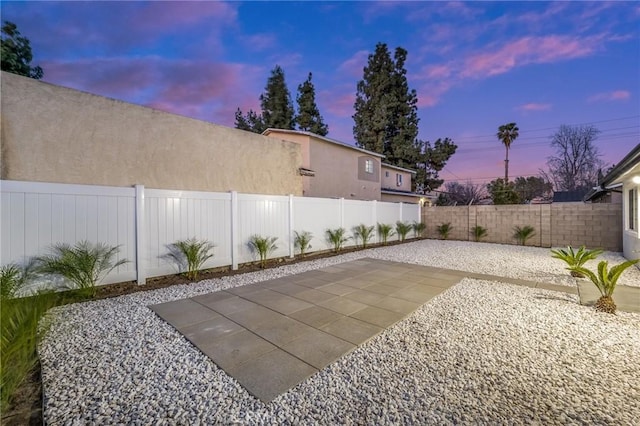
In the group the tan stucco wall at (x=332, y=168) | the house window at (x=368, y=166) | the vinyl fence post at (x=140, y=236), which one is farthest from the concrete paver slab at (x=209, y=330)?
the house window at (x=368, y=166)

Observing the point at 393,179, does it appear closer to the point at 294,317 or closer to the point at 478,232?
the point at 478,232

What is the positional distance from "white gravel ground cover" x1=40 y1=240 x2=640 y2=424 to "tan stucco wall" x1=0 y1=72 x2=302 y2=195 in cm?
354

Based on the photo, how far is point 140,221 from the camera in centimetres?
472

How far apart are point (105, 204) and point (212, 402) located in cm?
429

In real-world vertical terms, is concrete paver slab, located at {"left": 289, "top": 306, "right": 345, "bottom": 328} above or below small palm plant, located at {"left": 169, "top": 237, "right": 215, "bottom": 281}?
below

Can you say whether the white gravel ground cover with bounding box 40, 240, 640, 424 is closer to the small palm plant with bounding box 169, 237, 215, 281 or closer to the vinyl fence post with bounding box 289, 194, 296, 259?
the small palm plant with bounding box 169, 237, 215, 281

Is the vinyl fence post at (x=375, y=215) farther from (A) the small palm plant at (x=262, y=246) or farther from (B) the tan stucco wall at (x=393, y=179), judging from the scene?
(B) the tan stucco wall at (x=393, y=179)

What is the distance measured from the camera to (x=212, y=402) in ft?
6.00

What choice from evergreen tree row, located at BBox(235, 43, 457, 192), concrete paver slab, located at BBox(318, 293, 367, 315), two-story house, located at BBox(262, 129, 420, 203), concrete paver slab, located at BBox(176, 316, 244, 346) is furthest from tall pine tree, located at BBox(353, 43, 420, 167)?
concrete paver slab, located at BBox(176, 316, 244, 346)

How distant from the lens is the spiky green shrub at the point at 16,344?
1754 millimetres

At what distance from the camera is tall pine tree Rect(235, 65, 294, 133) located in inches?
958

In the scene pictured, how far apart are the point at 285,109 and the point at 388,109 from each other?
10.0 metres

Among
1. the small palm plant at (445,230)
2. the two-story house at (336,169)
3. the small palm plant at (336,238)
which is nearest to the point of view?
the small palm plant at (336,238)

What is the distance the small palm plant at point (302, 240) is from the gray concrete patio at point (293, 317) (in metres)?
1.86
